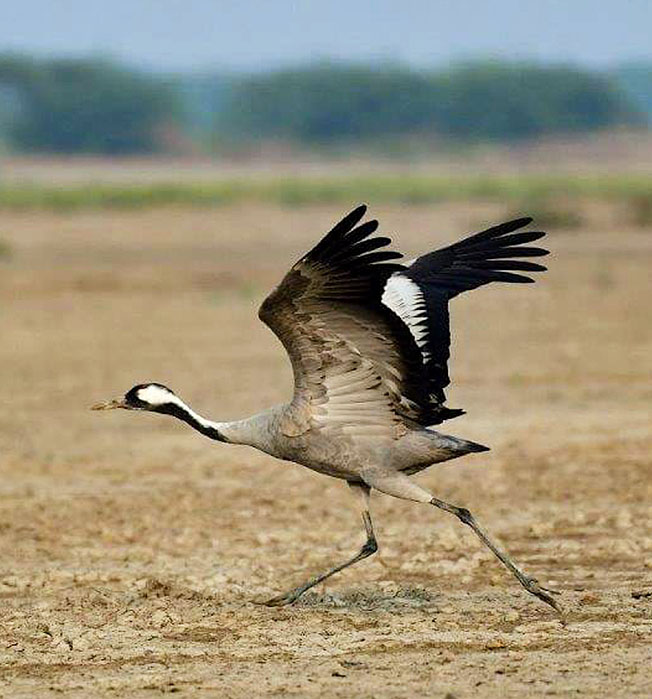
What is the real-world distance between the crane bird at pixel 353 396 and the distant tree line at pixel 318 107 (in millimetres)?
120682

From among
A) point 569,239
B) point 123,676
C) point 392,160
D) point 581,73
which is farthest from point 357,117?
point 123,676

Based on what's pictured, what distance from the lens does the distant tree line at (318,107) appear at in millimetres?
131875

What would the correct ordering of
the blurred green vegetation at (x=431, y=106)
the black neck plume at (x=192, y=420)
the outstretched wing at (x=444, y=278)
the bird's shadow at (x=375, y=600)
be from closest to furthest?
the black neck plume at (x=192, y=420) < the bird's shadow at (x=375, y=600) < the outstretched wing at (x=444, y=278) < the blurred green vegetation at (x=431, y=106)

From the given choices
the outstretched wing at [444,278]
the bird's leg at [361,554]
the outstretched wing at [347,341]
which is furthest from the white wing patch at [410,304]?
the bird's leg at [361,554]

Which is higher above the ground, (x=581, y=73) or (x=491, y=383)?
(x=581, y=73)

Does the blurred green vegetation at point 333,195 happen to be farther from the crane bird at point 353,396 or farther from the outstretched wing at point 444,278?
the crane bird at point 353,396

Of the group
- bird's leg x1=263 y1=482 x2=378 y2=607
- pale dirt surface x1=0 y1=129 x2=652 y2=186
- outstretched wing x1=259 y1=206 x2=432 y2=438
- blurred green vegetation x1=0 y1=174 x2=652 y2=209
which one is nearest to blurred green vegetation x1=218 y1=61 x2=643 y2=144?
pale dirt surface x1=0 y1=129 x2=652 y2=186

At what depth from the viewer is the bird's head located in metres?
8.23

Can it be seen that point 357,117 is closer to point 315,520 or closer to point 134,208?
point 134,208

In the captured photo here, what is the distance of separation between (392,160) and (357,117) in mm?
12036

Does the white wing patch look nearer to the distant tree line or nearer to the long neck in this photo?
the long neck

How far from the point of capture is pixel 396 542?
10.0 meters

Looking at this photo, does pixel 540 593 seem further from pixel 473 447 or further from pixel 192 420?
pixel 192 420

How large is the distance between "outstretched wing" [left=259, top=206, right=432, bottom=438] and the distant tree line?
120817 mm
